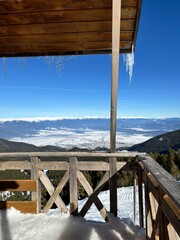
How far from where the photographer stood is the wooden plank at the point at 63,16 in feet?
7.75

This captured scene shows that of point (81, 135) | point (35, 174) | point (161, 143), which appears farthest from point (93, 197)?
point (161, 143)

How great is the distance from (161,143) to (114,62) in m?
41.4

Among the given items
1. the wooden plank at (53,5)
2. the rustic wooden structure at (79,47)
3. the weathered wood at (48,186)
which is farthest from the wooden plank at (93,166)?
the wooden plank at (53,5)

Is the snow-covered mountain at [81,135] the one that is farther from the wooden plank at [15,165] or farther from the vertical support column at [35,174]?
the wooden plank at [15,165]

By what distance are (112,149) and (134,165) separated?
30 centimetres

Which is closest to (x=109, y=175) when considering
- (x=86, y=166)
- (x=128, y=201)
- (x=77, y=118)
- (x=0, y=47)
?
(x=86, y=166)

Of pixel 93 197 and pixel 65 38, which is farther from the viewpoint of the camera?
pixel 93 197

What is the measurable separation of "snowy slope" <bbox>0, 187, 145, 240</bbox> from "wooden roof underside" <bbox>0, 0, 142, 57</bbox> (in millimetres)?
1853

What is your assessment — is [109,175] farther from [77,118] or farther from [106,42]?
[77,118]

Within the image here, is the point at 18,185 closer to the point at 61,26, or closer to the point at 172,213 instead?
the point at 61,26

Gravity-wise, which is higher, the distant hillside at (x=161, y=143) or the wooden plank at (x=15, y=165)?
the wooden plank at (x=15, y=165)

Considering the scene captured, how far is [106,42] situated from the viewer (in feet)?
9.94

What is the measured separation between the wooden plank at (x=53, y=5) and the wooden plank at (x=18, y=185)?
6.38ft

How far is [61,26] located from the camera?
261cm
